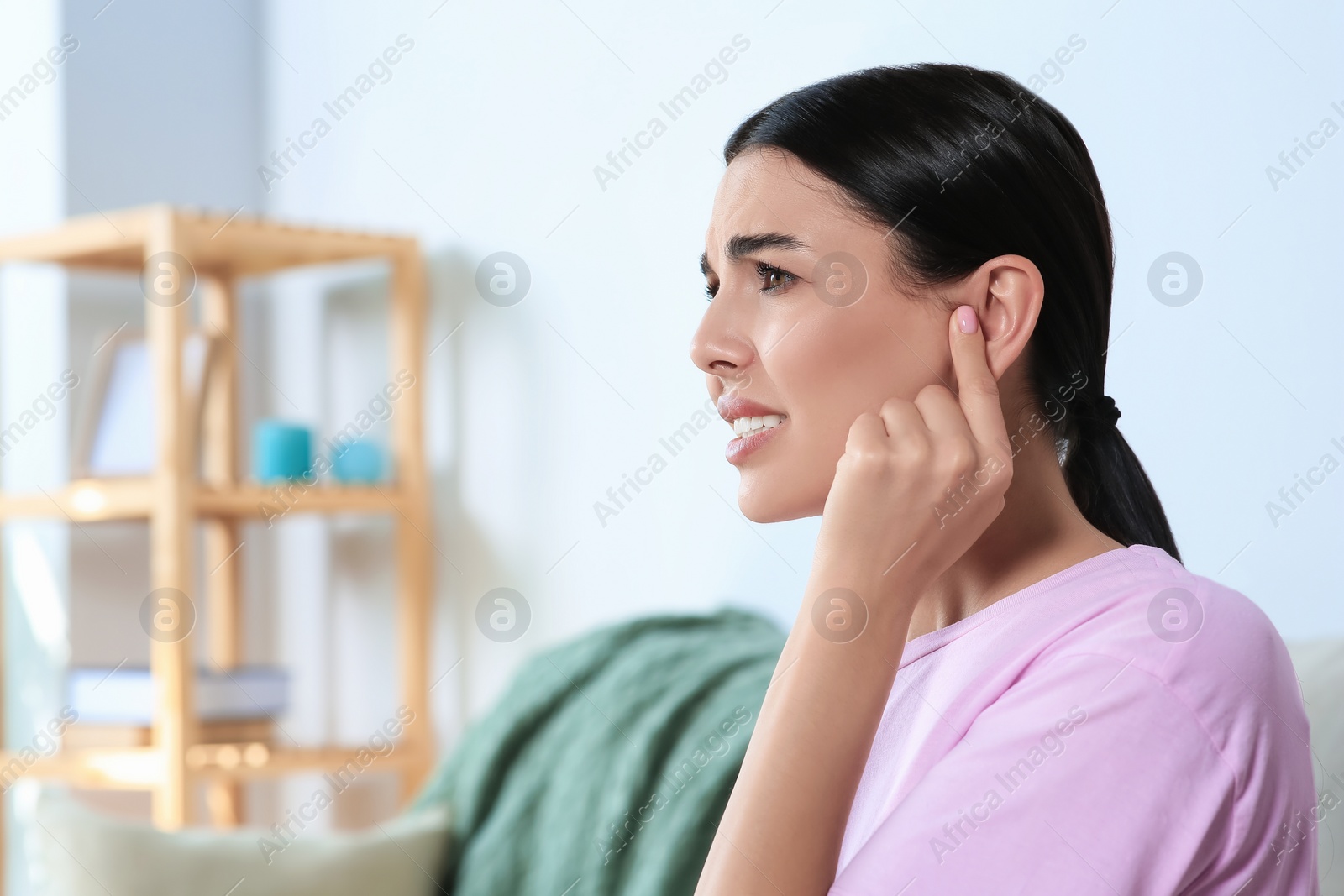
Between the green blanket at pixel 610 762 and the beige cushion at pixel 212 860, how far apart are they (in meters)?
0.07

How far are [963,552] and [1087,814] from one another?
199mm

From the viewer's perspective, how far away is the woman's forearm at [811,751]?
75 cm

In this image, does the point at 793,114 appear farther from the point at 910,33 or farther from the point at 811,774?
the point at 910,33

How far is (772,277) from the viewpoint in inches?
37.5

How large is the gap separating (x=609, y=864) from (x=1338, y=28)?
107cm

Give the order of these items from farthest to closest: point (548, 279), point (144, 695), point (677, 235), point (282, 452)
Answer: point (282, 452) → point (144, 695) → point (548, 279) → point (677, 235)

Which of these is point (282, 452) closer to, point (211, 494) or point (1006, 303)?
point (211, 494)

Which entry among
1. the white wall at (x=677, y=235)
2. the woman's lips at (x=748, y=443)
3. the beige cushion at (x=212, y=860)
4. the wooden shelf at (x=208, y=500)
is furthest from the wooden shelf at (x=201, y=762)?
the woman's lips at (x=748, y=443)

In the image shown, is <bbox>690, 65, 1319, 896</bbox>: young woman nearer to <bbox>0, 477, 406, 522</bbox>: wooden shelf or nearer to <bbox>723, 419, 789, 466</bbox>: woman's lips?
<bbox>723, 419, 789, 466</bbox>: woman's lips

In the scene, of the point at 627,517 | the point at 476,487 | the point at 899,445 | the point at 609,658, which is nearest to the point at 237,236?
the point at 476,487

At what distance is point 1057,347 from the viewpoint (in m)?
0.96

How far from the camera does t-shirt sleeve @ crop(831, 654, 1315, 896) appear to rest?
0.68m

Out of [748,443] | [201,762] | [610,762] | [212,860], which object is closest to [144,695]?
[201,762]

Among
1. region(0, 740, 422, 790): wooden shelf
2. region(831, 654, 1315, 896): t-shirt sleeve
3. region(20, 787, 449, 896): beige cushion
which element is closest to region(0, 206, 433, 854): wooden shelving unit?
region(0, 740, 422, 790): wooden shelf
